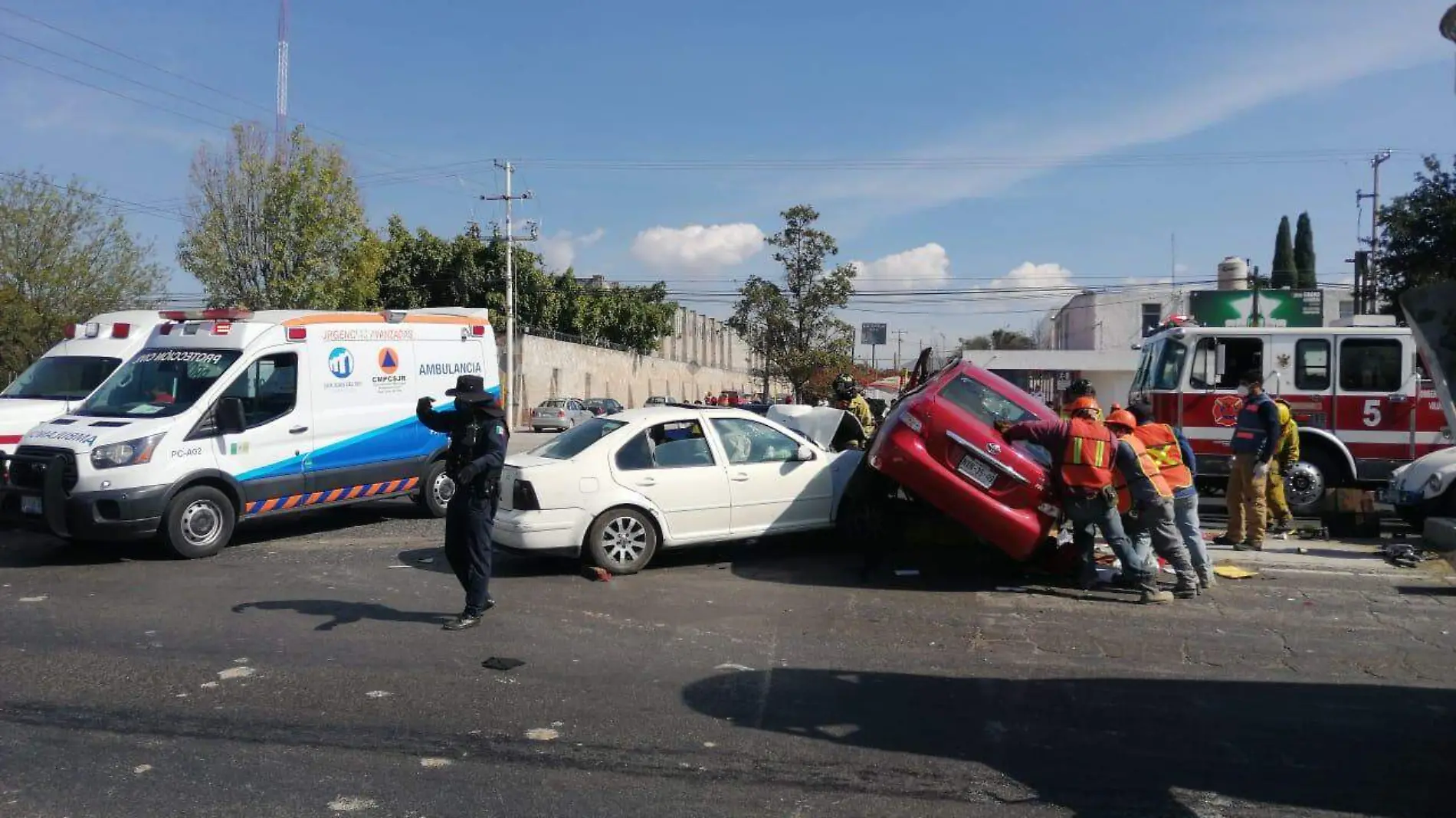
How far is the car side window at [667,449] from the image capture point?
880 cm

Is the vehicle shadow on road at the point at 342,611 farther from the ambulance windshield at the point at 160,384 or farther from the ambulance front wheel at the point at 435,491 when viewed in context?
the ambulance front wheel at the point at 435,491

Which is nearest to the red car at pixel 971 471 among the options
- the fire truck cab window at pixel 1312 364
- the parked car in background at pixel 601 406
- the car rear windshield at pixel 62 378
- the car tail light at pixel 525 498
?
the car tail light at pixel 525 498

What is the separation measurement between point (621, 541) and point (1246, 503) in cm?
629

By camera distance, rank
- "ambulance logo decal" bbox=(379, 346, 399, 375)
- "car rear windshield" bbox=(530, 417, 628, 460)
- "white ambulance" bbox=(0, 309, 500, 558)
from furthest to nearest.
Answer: "ambulance logo decal" bbox=(379, 346, 399, 375) < "white ambulance" bbox=(0, 309, 500, 558) < "car rear windshield" bbox=(530, 417, 628, 460)

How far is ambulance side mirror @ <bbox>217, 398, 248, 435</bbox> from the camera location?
9562mm

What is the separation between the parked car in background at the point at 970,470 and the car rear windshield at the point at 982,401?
0.04 feet

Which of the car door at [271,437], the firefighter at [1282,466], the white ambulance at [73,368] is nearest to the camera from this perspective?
the car door at [271,437]

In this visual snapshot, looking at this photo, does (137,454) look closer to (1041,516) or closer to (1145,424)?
(1041,516)

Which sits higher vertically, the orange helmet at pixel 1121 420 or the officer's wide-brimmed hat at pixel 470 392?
the officer's wide-brimmed hat at pixel 470 392

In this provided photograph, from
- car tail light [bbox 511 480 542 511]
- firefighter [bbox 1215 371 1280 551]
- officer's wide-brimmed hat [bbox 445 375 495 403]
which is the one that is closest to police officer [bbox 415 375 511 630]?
officer's wide-brimmed hat [bbox 445 375 495 403]

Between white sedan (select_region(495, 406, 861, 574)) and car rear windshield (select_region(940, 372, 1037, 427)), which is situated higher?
car rear windshield (select_region(940, 372, 1037, 427))

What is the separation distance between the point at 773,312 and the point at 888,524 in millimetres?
13761

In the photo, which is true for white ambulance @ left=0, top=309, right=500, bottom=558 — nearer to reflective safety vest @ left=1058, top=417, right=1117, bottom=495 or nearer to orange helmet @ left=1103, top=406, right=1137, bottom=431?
reflective safety vest @ left=1058, top=417, right=1117, bottom=495

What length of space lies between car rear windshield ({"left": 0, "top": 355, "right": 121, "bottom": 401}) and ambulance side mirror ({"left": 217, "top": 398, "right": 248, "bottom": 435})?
3.76 metres
